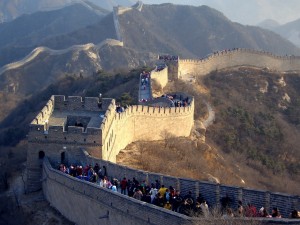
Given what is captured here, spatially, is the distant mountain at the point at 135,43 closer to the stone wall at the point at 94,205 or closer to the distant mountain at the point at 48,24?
the distant mountain at the point at 48,24

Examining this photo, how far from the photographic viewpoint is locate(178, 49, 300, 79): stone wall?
53.6m

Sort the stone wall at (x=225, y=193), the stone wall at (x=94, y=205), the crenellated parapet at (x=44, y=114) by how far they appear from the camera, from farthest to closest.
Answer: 1. the crenellated parapet at (x=44, y=114)
2. the stone wall at (x=94, y=205)
3. the stone wall at (x=225, y=193)

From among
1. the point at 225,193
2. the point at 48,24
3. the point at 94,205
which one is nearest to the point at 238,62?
the point at 94,205

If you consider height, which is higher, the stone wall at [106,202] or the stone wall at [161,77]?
the stone wall at [161,77]

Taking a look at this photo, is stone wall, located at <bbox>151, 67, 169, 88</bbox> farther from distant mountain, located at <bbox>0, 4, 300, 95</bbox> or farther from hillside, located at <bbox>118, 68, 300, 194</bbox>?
distant mountain, located at <bbox>0, 4, 300, 95</bbox>

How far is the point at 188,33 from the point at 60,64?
47586 mm

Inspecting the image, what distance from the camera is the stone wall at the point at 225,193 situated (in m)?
15.5

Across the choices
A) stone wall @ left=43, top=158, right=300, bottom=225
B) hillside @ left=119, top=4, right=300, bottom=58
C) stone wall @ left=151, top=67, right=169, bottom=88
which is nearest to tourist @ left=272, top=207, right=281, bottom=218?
stone wall @ left=43, top=158, right=300, bottom=225

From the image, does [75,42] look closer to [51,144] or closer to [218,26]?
[218,26]

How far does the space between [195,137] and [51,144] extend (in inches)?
555

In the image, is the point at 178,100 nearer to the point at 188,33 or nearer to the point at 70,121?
the point at 70,121

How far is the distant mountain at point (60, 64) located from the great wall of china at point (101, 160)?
5650 cm

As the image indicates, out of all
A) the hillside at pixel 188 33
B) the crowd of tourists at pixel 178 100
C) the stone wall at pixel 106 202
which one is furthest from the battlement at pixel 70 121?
the hillside at pixel 188 33

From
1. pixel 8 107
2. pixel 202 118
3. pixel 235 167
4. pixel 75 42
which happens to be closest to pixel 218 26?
pixel 75 42
